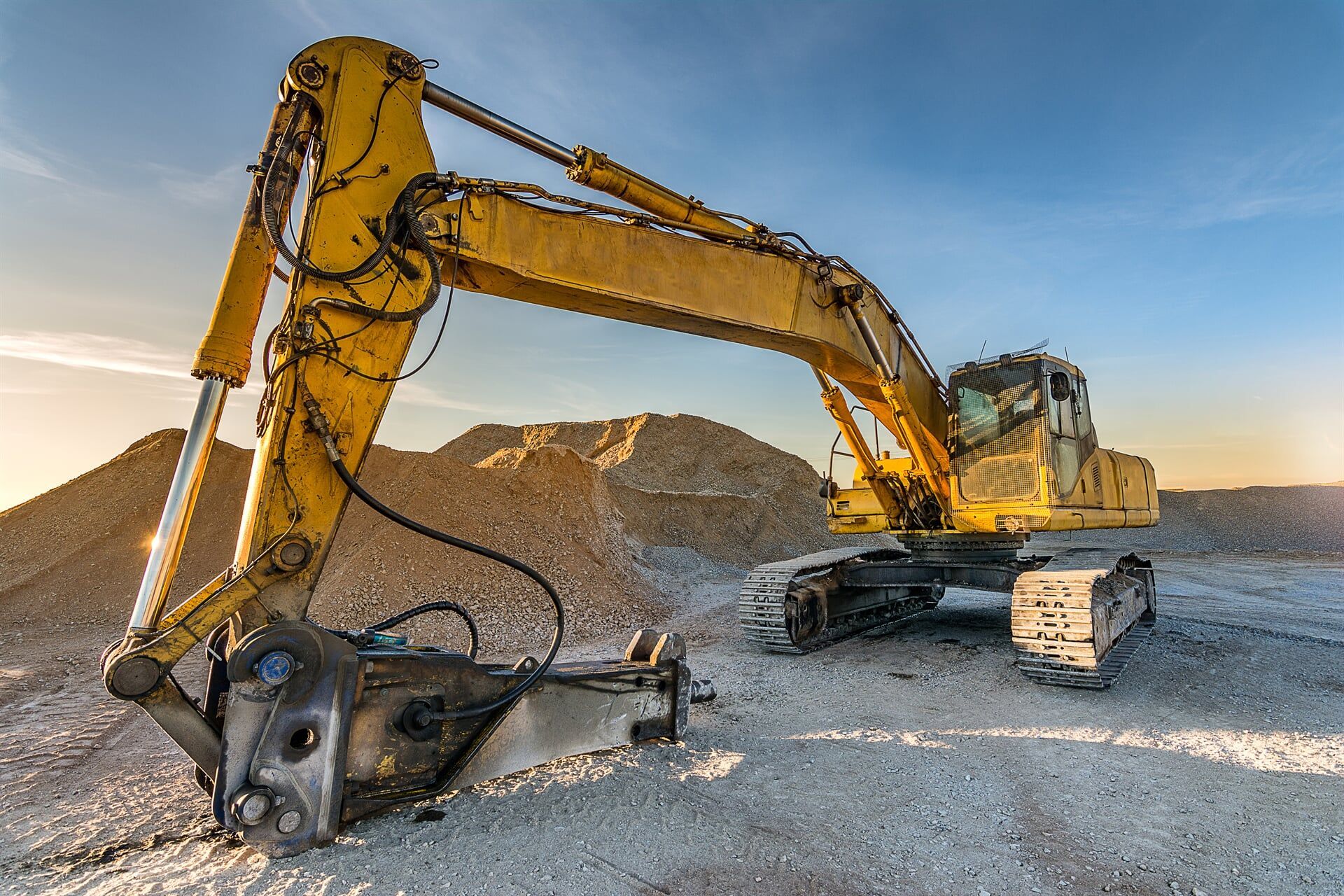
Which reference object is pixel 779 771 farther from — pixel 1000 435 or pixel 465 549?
pixel 1000 435

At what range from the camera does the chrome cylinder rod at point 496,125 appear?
3.91 metres

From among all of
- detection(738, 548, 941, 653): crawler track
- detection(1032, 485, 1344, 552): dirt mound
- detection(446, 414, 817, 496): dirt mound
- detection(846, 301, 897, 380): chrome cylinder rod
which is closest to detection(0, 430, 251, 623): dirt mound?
detection(738, 548, 941, 653): crawler track

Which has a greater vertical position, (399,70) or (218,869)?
(399,70)

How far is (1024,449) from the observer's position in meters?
7.04

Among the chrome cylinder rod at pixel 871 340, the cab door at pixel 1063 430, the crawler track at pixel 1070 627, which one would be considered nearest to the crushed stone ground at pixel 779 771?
the crawler track at pixel 1070 627

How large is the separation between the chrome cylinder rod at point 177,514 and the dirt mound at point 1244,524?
2640 cm

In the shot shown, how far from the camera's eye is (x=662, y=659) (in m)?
4.32

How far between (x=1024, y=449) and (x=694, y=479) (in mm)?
22100

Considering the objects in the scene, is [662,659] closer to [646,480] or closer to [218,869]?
[218,869]

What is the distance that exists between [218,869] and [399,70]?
151 inches

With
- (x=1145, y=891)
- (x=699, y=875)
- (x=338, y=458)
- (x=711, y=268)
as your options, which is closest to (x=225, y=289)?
(x=338, y=458)

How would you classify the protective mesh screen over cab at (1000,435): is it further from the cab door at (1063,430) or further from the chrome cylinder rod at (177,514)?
the chrome cylinder rod at (177,514)

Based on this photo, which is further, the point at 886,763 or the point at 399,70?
the point at 886,763

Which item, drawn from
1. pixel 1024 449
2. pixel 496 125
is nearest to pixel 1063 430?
pixel 1024 449
